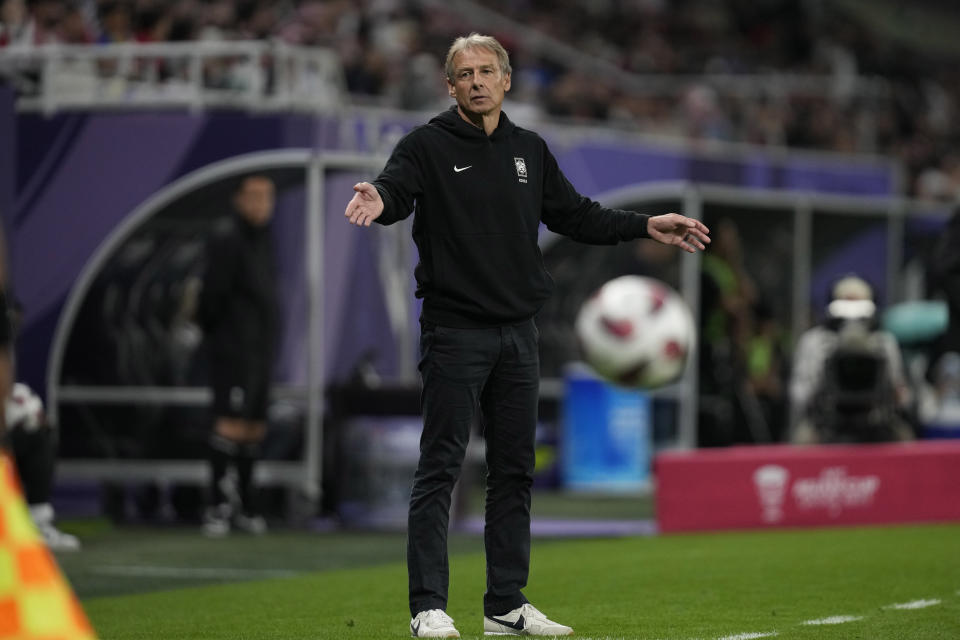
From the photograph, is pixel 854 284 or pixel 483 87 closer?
pixel 483 87

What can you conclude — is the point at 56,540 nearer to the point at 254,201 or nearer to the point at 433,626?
the point at 254,201

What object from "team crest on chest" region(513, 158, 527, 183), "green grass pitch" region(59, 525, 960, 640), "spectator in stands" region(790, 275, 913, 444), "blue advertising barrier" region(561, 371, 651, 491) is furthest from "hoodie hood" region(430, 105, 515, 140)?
"blue advertising barrier" region(561, 371, 651, 491)

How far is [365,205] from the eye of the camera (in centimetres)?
632

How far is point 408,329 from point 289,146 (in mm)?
1885

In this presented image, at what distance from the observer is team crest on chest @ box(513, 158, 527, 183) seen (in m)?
6.83

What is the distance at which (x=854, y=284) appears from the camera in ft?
45.6

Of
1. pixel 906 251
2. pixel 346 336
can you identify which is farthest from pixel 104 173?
pixel 906 251

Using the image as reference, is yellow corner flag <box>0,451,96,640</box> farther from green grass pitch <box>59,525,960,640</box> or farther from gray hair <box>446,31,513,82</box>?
gray hair <box>446,31,513,82</box>

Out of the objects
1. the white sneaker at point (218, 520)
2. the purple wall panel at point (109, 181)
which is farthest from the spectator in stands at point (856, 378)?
the white sneaker at point (218, 520)

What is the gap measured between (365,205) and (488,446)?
1.10 m

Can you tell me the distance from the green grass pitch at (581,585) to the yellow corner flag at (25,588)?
302 cm

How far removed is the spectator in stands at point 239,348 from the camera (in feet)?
43.5

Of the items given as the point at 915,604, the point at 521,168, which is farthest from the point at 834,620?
the point at 521,168

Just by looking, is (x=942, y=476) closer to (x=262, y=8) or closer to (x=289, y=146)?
(x=289, y=146)
